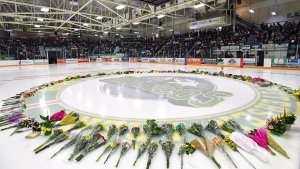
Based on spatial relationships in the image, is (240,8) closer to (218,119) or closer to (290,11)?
(290,11)

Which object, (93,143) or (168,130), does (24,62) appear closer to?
(93,143)

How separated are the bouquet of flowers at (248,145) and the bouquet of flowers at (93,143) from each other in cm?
239

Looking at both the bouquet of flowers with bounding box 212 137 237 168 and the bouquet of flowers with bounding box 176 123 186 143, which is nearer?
the bouquet of flowers with bounding box 212 137 237 168

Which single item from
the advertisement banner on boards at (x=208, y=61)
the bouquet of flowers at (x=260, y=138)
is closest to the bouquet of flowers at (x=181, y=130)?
the bouquet of flowers at (x=260, y=138)

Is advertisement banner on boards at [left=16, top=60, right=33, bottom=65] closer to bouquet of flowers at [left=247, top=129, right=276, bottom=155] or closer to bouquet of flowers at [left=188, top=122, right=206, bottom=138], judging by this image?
bouquet of flowers at [left=188, top=122, right=206, bottom=138]

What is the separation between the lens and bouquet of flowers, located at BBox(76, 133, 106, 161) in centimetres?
307

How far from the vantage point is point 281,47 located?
1783 cm

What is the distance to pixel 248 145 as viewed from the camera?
3.09 metres

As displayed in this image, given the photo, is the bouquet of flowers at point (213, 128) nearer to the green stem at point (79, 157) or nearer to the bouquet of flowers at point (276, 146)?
the bouquet of flowers at point (276, 146)

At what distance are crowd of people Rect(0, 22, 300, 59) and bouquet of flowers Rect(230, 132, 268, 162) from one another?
20.2m

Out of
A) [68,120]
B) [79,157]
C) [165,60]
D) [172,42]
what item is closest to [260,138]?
[79,157]

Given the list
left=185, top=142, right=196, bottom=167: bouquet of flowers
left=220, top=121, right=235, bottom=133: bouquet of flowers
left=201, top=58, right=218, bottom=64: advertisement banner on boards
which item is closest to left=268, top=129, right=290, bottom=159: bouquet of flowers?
left=220, top=121, right=235, bottom=133: bouquet of flowers

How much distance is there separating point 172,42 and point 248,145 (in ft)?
105

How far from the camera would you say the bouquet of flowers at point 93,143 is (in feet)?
10.1
